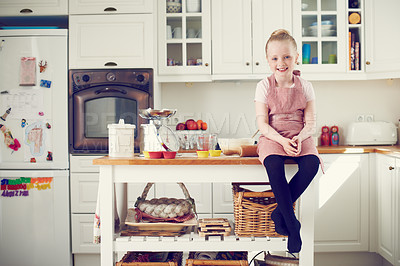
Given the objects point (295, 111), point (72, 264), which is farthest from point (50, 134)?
point (295, 111)

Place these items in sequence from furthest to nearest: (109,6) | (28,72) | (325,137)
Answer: (325,137), (109,6), (28,72)

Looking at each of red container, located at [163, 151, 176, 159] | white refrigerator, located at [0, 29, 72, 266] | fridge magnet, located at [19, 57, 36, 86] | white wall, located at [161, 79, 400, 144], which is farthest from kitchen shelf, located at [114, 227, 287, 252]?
white wall, located at [161, 79, 400, 144]

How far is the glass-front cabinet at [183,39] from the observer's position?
11.2 ft

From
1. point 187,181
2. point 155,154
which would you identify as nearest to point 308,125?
point 187,181

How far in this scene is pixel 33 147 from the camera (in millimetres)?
3139

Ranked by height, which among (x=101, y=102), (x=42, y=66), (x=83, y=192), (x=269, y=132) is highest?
(x=42, y=66)

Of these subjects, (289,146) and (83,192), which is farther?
(83,192)

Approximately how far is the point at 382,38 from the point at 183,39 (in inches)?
65.0

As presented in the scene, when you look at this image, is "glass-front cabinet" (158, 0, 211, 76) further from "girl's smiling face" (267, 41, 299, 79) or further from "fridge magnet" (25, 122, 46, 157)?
"girl's smiling face" (267, 41, 299, 79)

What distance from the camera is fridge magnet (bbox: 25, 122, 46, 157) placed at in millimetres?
3135

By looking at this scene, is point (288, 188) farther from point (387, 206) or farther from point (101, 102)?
point (101, 102)

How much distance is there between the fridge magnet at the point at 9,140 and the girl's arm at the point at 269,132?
2.11 m

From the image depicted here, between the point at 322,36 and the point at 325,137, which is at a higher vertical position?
the point at 322,36

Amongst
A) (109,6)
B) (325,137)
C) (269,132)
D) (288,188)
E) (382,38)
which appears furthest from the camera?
(325,137)
